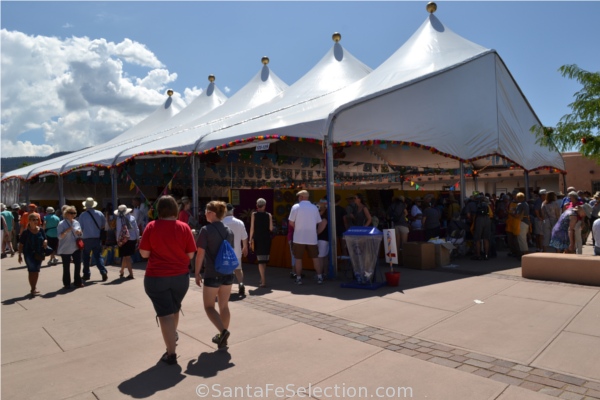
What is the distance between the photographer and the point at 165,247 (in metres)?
4.16

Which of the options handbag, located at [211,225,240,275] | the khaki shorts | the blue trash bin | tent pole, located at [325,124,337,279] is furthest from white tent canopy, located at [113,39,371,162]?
handbag, located at [211,225,240,275]

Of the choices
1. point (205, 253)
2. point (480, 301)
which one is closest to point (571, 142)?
point (480, 301)

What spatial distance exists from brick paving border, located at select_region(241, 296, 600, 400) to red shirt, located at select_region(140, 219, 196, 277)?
2.04 metres

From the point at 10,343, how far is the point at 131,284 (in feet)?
11.7

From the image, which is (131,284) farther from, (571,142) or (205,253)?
Answer: (571,142)

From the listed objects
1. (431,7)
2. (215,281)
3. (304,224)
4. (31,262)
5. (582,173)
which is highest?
(431,7)

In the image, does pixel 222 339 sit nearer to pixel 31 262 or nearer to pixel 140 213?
pixel 31 262

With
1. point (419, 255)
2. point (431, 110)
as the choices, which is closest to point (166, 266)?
point (419, 255)

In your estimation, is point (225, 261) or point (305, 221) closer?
point (225, 261)

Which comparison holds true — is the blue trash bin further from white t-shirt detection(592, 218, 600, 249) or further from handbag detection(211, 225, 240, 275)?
white t-shirt detection(592, 218, 600, 249)

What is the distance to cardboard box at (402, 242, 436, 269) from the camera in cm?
935

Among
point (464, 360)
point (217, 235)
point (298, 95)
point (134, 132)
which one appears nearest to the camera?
point (464, 360)

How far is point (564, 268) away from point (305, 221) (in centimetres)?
459

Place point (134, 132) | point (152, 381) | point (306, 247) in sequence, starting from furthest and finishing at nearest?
point (134, 132), point (306, 247), point (152, 381)
